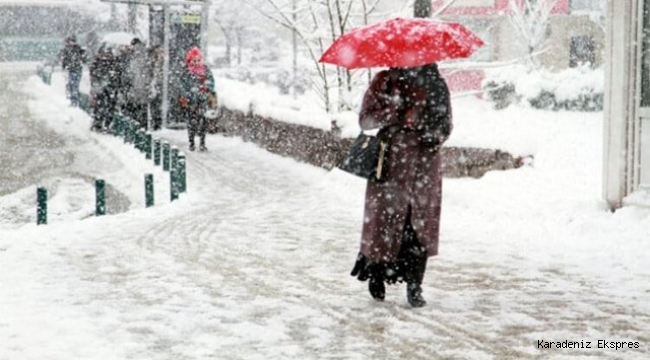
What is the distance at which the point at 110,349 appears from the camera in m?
6.00

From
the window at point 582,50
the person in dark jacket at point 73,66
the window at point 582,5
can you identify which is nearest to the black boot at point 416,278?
the person in dark jacket at point 73,66

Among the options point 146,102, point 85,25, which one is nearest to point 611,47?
point 146,102

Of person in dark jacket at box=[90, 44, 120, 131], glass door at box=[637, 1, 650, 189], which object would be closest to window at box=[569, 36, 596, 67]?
person in dark jacket at box=[90, 44, 120, 131]

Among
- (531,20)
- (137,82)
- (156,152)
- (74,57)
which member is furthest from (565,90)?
(531,20)

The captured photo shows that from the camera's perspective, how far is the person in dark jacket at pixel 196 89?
18.2m

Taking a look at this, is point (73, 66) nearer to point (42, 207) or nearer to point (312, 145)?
point (312, 145)

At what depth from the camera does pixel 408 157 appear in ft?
22.6

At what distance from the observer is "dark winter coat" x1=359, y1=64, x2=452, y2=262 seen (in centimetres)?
685

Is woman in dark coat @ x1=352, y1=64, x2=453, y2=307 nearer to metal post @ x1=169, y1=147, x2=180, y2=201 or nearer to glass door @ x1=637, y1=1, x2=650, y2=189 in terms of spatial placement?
glass door @ x1=637, y1=1, x2=650, y2=189

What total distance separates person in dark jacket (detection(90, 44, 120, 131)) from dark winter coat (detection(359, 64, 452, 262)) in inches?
616

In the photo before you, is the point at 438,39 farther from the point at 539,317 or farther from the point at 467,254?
the point at 467,254

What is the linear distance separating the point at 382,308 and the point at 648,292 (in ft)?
6.65

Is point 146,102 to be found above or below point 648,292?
above

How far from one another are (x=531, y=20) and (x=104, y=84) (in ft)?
75.4
